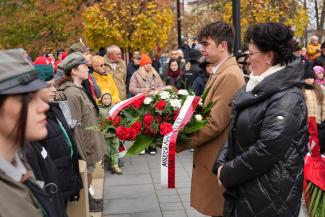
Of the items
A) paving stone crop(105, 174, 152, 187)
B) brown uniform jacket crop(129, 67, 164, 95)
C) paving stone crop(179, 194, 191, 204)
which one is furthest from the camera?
brown uniform jacket crop(129, 67, 164, 95)

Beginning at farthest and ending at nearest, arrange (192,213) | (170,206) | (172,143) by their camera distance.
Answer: (170,206), (192,213), (172,143)

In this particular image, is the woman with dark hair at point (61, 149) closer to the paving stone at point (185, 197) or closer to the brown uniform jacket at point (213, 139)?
the brown uniform jacket at point (213, 139)

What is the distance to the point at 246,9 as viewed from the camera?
41.5 feet

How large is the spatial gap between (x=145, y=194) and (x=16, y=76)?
15.9 feet

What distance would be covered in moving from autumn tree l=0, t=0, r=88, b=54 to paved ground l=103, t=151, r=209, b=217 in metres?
10.6

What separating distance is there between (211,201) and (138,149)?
2.34 feet

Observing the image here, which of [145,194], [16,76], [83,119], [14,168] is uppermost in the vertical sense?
[16,76]

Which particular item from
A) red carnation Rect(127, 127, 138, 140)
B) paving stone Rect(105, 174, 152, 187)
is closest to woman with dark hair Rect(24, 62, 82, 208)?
red carnation Rect(127, 127, 138, 140)

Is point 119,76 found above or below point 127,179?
above

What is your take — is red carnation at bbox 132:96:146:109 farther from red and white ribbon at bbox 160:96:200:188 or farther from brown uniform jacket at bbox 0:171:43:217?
brown uniform jacket at bbox 0:171:43:217

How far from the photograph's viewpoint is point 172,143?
3434mm

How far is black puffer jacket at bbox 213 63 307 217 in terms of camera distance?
2.73 metres

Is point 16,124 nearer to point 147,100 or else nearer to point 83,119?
point 147,100

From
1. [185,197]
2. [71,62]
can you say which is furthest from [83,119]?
[185,197]
